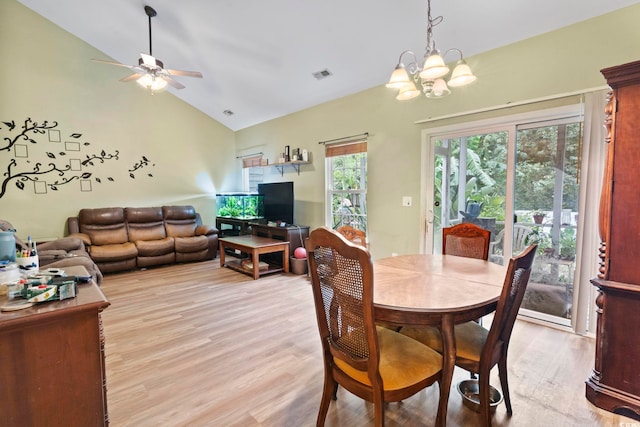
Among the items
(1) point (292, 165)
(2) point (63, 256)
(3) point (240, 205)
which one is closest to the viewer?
(2) point (63, 256)

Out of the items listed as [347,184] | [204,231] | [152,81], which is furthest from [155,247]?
[347,184]

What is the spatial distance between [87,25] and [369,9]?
421 cm

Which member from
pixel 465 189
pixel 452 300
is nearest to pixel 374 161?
pixel 465 189

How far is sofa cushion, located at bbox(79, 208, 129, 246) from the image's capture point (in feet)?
16.1

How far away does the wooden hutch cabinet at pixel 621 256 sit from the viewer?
166 centimetres

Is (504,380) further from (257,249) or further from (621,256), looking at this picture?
(257,249)

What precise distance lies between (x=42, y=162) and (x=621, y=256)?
6.67 metres

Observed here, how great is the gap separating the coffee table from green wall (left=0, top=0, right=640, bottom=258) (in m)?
0.79

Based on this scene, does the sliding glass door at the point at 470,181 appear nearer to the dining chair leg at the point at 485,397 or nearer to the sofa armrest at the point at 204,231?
the dining chair leg at the point at 485,397

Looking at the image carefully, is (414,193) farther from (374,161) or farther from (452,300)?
(452,300)

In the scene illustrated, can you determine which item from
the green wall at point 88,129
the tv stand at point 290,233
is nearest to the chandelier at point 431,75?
the tv stand at point 290,233

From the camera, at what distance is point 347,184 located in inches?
181

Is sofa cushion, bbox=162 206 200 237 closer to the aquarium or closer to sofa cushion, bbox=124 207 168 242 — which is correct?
sofa cushion, bbox=124 207 168 242

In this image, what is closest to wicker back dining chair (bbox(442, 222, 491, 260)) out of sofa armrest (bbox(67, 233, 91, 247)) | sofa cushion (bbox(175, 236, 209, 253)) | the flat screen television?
the flat screen television
